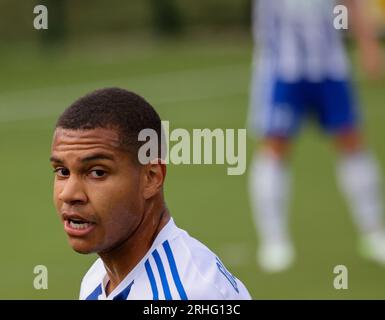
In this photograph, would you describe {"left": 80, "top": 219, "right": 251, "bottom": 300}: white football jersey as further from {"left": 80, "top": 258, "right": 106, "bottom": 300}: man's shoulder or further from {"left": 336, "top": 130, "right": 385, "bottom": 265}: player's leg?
{"left": 336, "top": 130, "right": 385, "bottom": 265}: player's leg

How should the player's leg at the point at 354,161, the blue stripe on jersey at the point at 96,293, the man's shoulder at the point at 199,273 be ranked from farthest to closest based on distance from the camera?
the player's leg at the point at 354,161 < the blue stripe on jersey at the point at 96,293 < the man's shoulder at the point at 199,273

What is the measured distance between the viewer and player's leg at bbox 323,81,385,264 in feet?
32.5

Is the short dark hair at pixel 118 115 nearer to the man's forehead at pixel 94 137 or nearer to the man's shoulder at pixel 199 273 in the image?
the man's forehead at pixel 94 137

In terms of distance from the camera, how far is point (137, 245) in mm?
3703

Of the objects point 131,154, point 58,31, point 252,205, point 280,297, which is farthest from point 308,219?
point 58,31

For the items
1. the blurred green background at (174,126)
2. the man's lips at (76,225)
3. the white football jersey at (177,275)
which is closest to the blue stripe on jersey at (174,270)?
the white football jersey at (177,275)

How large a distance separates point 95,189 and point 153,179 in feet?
0.64

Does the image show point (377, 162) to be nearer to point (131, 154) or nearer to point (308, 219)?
point (308, 219)

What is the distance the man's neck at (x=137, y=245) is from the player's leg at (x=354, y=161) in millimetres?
6300

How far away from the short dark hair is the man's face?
2 centimetres

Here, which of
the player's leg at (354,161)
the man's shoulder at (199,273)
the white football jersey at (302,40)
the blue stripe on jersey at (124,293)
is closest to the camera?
the man's shoulder at (199,273)

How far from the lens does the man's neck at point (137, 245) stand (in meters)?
3.69

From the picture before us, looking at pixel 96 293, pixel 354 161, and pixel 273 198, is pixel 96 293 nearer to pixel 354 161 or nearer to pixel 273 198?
pixel 273 198

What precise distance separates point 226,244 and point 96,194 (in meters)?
7.85
